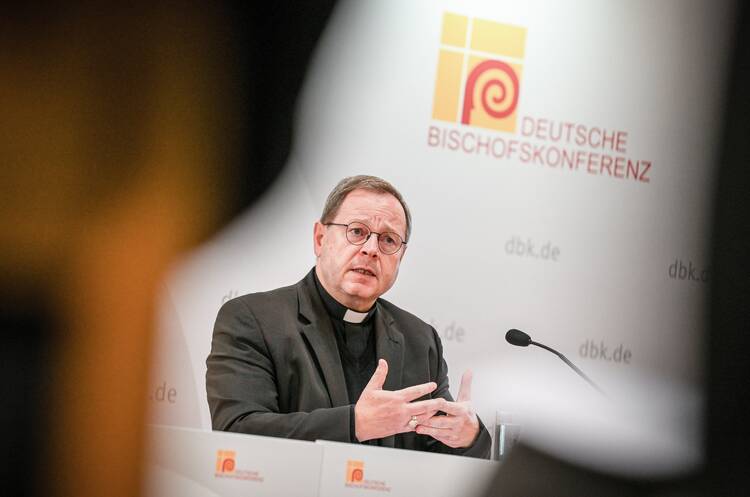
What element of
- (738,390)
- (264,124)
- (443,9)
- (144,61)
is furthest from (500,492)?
(144,61)

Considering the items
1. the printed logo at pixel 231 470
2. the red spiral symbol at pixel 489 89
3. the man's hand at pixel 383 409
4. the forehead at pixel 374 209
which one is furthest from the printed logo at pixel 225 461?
the red spiral symbol at pixel 489 89

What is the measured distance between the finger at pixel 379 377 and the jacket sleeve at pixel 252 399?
9 cm

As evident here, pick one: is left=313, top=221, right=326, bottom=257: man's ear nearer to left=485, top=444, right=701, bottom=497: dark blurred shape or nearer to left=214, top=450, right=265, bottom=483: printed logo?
left=214, top=450, right=265, bottom=483: printed logo

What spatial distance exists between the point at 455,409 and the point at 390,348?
0.24 meters

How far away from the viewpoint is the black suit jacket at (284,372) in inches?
88.9

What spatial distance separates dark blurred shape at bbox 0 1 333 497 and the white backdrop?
100 millimetres

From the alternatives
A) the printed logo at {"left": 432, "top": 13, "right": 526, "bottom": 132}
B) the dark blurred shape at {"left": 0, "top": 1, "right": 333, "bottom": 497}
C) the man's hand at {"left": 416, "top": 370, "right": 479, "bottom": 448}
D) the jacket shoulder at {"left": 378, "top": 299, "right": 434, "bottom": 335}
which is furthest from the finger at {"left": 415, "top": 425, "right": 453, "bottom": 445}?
the printed logo at {"left": 432, "top": 13, "right": 526, "bottom": 132}

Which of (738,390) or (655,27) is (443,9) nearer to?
(655,27)

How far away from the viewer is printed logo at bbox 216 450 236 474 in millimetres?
2258

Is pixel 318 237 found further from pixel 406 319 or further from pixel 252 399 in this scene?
pixel 252 399

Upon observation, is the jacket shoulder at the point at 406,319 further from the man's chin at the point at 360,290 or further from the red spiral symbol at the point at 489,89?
the red spiral symbol at the point at 489,89

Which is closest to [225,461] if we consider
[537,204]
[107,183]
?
[107,183]

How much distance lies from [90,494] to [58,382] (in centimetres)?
30

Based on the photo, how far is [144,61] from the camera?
7.67 feet
